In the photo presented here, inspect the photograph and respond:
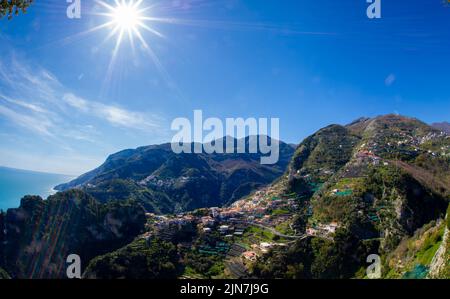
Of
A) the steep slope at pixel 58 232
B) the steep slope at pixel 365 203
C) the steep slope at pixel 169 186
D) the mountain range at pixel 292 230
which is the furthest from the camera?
the steep slope at pixel 169 186

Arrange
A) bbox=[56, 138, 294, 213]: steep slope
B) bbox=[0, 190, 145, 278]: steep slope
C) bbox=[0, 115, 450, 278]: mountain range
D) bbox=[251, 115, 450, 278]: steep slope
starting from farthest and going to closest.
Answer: bbox=[56, 138, 294, 213]: steep slope < bbox=[0, 190, 145, 278]: steep slope < bbox=[251, 115, 450, 278]: steep slope < bbox=[0, 115, 450, 278]: mountain range

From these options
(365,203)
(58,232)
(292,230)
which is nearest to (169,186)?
(58,232)

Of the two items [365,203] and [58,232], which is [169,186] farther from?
[365,203]

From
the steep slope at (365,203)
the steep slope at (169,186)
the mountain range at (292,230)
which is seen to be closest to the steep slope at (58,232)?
the mountain range at (292,230)

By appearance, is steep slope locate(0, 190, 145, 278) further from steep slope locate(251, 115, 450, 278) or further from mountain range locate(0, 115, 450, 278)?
steep slope locate(251, 115, 450, 278)

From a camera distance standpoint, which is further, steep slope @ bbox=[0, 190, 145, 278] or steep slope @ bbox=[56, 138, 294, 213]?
steep slope @ bbox=[56, 138, 294, 213]

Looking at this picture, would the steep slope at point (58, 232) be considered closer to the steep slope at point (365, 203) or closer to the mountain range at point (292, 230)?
the mountain range at point (292, 230)

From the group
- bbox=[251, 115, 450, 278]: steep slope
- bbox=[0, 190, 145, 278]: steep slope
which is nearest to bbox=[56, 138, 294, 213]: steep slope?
bbox=[0, 190, 145, 278]: steep slope
